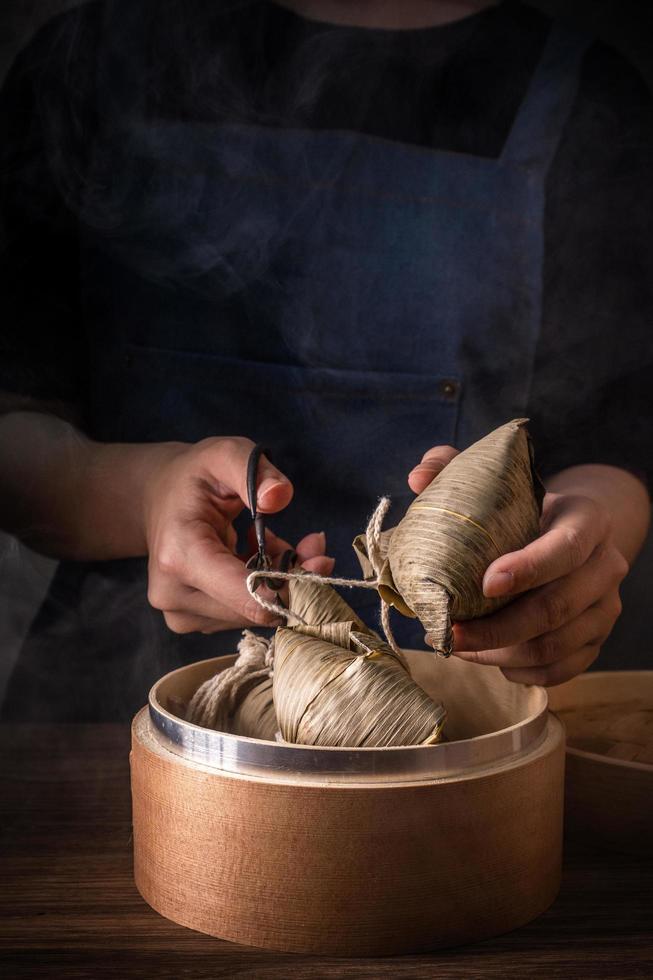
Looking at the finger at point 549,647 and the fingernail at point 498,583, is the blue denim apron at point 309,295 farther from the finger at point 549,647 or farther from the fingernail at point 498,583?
the fingernail at point 498,583

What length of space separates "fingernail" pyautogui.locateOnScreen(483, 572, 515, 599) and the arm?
0.90 ft

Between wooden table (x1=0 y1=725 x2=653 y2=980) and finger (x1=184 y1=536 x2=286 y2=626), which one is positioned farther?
finger (x1=184 y1=536 x2=286 y2=626)

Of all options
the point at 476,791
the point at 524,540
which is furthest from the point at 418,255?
the point at 476,791

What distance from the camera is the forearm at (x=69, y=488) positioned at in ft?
4.33

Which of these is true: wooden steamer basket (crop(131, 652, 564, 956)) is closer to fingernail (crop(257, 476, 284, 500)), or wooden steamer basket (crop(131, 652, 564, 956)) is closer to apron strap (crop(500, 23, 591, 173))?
fingernail (crop(257, 476, 284, 500))

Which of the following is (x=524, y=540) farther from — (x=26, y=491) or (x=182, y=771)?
(x=26, y=491)

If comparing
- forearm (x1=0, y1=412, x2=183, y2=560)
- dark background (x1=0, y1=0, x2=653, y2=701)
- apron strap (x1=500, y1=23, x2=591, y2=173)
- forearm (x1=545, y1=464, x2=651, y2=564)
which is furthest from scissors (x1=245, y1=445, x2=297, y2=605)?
apron strap (x1=500, y1=23, x2=591, y2=173)

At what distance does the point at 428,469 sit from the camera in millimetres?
883

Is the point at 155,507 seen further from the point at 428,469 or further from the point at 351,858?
the point at 351,858

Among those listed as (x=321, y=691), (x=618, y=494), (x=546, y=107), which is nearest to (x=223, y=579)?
(x=321, y=691)

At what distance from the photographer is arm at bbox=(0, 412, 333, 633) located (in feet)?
3.20

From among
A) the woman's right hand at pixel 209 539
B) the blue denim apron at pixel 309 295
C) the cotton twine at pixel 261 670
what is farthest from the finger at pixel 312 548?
the blue denim apron at pixel 309 295

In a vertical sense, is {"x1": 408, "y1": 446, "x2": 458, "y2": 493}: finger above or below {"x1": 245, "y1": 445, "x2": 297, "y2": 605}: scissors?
above

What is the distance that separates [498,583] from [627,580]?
4.55ft
